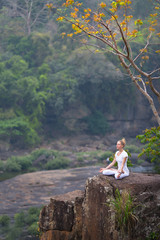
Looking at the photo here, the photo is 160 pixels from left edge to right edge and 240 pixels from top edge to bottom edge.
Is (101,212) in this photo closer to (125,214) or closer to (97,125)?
(125,214)

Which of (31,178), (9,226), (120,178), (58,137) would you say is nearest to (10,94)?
(58,137)

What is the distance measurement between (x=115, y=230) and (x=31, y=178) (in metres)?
12.2

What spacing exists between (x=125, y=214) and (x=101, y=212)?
509 millimetres

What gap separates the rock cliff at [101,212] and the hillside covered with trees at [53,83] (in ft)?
64.9

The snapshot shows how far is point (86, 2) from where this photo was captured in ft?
110

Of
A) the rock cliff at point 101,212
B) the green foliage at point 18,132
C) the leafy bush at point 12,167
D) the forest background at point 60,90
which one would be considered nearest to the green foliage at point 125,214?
the rock cliff at point 101,212

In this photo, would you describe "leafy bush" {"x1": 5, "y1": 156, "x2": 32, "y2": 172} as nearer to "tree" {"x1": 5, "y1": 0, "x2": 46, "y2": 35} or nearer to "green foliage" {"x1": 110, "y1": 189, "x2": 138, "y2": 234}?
"green foliage" {"x1": 110, "y1": 189, "x2": 138, "y2": 234}

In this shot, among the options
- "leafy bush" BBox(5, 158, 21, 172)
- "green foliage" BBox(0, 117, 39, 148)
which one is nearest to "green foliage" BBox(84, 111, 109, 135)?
"green foliage" BBox(0, 117, 39, 148)

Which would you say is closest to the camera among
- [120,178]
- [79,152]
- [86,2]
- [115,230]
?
[115,230]

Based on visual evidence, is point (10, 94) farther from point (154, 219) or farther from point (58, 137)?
point (154, 219)

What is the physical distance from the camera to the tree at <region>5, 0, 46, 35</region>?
1334 inches

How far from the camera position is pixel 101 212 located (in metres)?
5.54

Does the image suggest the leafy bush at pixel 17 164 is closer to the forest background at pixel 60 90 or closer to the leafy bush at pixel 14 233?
the forest background at pixel 60 90

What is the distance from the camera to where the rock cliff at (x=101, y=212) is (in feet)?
17.5
